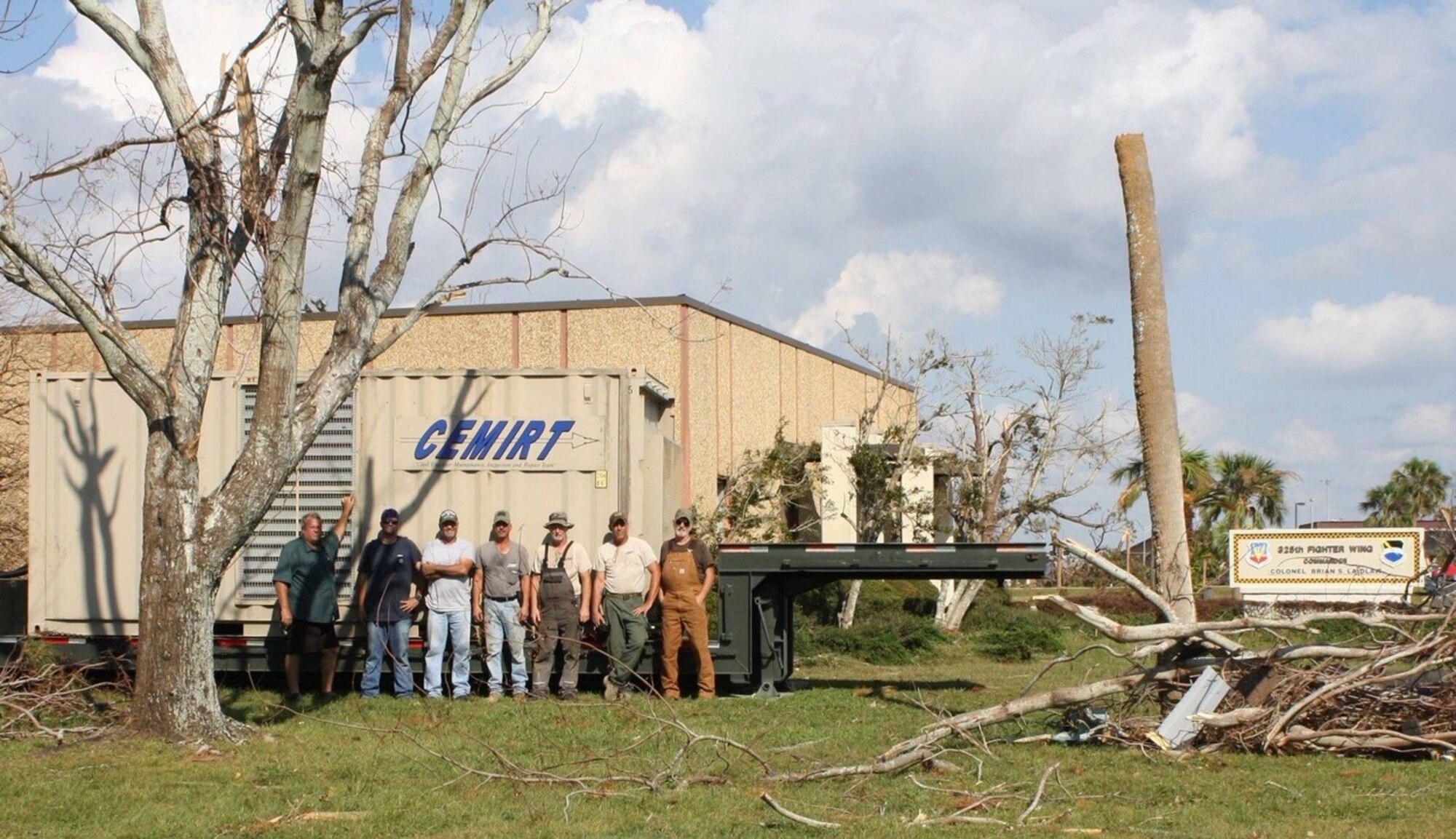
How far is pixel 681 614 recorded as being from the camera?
13.5 m

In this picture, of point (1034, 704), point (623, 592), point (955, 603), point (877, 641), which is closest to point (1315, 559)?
point (955, 603)

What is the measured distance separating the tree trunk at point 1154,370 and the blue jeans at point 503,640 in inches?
220

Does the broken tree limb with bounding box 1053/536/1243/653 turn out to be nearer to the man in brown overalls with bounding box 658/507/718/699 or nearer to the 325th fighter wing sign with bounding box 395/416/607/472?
the man in brown overalls with bounding box 658/507/718/699

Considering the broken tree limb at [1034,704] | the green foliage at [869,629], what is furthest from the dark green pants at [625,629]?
the broken tree limb at [1034,704]

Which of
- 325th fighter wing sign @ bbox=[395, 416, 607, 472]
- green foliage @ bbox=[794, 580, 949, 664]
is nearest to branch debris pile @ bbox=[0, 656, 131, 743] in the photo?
325th fighter wing sign @ bbox=[395, 416, 607, 472]

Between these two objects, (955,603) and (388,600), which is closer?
(388,600)

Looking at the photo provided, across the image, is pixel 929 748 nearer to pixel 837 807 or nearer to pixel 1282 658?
pixel 837 807

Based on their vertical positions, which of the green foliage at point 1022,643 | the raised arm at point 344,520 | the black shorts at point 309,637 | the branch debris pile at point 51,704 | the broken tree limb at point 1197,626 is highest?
the raised arm at point 344,520

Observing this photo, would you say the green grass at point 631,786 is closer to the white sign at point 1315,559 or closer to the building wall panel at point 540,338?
the building wall panel at point 540,338

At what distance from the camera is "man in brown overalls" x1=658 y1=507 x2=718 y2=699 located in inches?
530

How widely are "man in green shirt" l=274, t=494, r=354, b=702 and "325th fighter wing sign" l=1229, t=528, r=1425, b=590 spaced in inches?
711

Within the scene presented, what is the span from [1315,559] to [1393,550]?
51.4 inches

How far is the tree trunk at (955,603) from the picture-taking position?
875 inches

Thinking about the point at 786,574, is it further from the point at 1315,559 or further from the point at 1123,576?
the point at 1315,559
